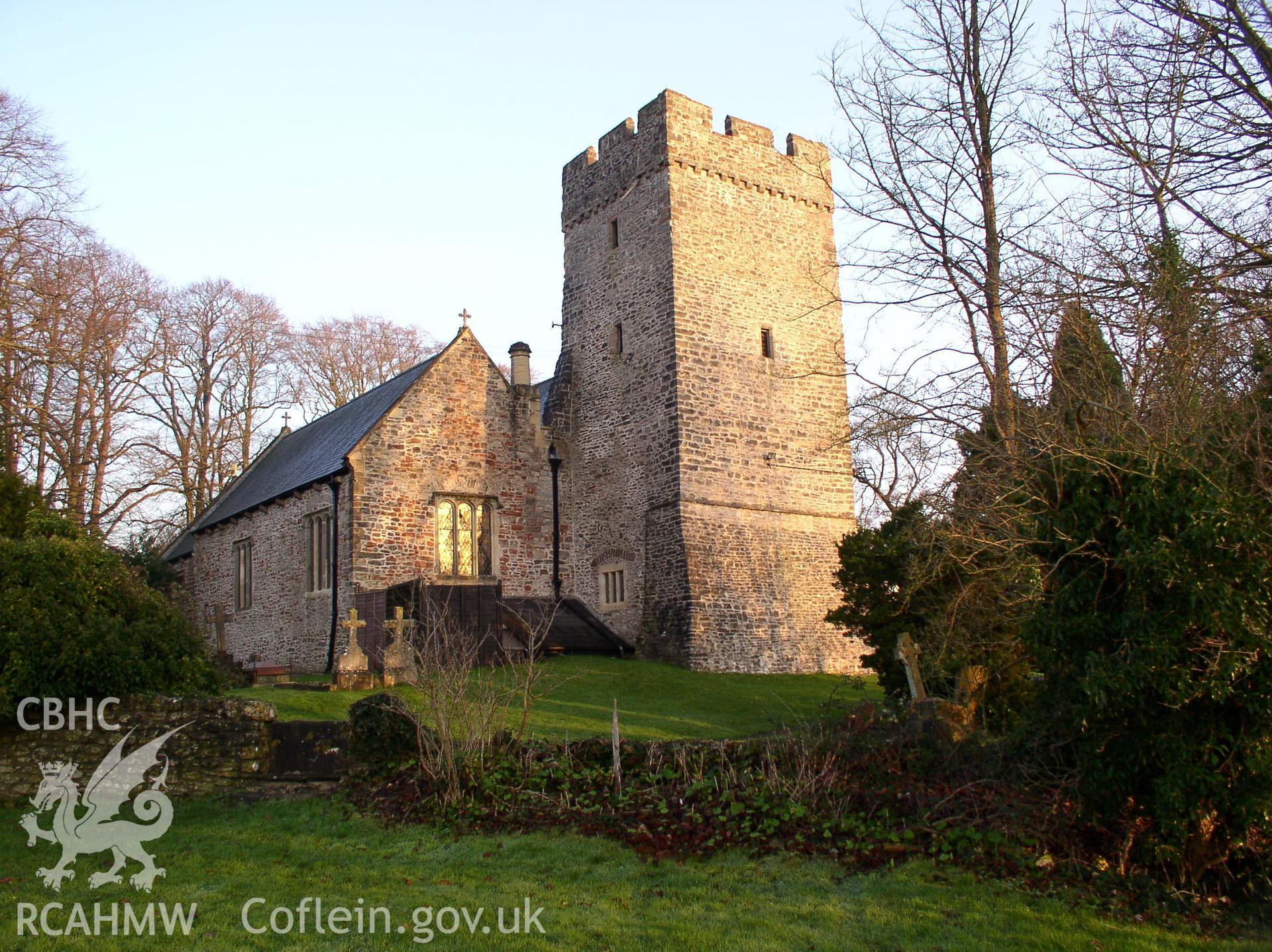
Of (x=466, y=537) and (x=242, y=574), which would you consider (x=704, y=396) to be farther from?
(x=242, y=574)

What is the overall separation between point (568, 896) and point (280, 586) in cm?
1657

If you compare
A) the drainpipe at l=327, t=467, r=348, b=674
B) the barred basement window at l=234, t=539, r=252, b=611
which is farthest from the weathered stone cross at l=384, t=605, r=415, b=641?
the barred basement window at l=234, t=539, r=252, b=611

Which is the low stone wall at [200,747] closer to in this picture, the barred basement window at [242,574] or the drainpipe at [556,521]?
the drainpipe at [556,521]

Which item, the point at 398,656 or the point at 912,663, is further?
the point at 398,656

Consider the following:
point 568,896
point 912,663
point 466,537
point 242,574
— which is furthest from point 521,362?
point 568,896

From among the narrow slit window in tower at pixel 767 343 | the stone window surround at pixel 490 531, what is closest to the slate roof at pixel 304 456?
the stone window surround at pixel 490 531

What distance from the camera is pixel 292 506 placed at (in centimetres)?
2248

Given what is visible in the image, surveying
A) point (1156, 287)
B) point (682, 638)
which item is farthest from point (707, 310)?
point (1156, 287)

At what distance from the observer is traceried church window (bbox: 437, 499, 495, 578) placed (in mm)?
21281

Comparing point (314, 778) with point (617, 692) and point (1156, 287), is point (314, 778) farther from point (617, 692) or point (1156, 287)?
point (1156, 287)

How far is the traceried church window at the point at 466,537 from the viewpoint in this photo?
21.3m

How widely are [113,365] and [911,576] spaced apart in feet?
79.4

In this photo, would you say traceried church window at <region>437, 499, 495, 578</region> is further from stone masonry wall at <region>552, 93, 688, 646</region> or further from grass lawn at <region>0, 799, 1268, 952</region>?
grass lawn at <region>0, 799, 1268, 952</region>

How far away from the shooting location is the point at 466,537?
21594mm
